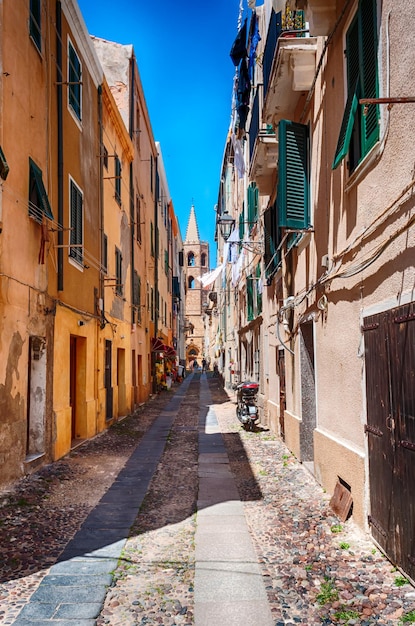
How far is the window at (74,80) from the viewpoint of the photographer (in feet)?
36.9

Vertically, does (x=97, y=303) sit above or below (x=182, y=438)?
above

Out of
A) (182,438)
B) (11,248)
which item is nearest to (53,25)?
(11,248)

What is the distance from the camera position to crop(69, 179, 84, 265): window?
36.8ft

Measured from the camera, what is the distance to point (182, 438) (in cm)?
1320

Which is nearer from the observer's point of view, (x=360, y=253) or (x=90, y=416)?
(x=360, y=253)

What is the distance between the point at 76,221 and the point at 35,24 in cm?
378

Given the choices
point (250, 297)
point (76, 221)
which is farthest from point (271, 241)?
point (250, 297)

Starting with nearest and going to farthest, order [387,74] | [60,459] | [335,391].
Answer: [387,74], [335,391], [60,459]

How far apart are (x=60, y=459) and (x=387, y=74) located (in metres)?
8.13

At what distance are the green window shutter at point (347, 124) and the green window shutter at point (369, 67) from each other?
0.17 metres

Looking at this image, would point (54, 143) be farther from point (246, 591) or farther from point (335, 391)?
point (246, 591)

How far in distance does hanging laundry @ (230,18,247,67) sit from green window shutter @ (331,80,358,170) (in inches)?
382

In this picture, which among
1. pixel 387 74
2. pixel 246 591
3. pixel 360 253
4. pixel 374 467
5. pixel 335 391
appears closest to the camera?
pixel 246 591

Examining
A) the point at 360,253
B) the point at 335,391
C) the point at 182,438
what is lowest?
the point at 182,438
